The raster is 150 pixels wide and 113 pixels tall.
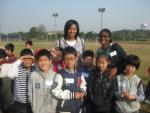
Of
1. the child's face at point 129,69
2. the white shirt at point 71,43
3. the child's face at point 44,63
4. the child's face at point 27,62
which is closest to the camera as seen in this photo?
the child's face at point 44,63

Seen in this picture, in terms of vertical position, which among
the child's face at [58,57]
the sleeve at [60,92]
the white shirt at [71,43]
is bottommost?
the sleeve at [60,92]

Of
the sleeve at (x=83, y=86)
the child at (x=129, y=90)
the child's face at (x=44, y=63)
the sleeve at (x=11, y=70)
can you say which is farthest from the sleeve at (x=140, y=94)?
the sleeve at (x=11, y=70)

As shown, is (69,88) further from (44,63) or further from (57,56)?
(57,56)

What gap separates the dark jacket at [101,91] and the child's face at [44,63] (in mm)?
766

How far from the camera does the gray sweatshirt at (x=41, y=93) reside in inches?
186

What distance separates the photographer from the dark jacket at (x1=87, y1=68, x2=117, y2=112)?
5.01 m

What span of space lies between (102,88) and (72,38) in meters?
1.07

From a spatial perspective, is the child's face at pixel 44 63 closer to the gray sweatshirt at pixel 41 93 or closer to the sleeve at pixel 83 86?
the gray sweatshirt at pixel 41 93

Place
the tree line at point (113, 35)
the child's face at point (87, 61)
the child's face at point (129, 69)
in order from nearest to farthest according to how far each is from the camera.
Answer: the child's face at point (129, 69) < the child's face at point (87, 61) < the tree line at point (113, 35)

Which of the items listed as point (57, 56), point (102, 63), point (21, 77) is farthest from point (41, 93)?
point (102, 63)

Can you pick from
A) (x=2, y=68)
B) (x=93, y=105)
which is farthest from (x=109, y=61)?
(x=2, y=68)

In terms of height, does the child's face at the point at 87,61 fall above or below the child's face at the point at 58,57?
below

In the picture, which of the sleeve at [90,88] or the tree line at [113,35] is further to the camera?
the tree line at [113,35]

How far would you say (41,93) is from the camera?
15.5ft
